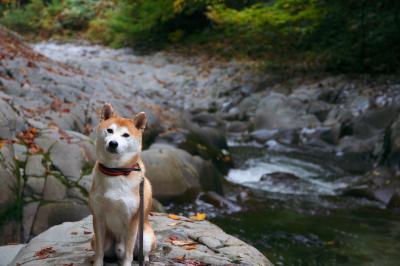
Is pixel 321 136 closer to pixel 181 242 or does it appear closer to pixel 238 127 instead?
pixel 238 127

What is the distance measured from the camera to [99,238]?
379 cm

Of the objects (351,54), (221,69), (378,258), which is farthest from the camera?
(221,69)

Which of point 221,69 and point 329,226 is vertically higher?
point 221,69

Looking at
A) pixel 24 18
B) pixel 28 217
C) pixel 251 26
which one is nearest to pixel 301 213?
pixel 28 217

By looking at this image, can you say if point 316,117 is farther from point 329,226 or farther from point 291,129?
point 329,226

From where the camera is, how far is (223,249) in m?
4.88

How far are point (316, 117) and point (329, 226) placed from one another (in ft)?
25.2

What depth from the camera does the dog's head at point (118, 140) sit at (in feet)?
11.5

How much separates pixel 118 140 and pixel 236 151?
10877mm

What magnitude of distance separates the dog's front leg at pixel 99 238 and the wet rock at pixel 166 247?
0.22 meters

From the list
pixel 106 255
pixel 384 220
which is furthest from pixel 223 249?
pixel 384 220

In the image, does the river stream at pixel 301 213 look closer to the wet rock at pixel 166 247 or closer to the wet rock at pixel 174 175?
the wet rock at pixel 174 175

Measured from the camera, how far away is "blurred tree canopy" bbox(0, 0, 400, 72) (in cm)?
1759

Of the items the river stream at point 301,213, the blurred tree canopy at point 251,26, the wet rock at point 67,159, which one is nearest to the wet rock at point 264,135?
the river stream at point 301,213
